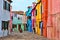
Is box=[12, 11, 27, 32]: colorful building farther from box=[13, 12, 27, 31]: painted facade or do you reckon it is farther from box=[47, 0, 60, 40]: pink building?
box=[47, 0, 60, 40]: pink building

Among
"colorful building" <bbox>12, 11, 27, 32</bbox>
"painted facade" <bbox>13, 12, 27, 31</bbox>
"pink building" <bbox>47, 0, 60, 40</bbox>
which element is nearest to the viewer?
"pink building" <bbox>47, 0, 60, 40</bbox>

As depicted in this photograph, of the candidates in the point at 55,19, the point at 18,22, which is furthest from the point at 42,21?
the point at 18,22

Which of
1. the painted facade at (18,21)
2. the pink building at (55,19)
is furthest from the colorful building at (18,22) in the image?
the pink building at (55,19)

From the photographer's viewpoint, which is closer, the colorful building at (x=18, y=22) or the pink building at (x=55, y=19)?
the pink building at (x=55, y=19)

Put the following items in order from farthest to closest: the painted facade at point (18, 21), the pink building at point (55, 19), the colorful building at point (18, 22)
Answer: the painted facade at point (18, 21) < the colorful building at point (18, 22) < the pink building at point (55, 19)

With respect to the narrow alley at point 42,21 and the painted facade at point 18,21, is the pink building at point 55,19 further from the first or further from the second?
the painted facade at point 18,21

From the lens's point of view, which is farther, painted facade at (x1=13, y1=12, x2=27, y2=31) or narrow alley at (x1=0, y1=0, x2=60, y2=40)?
painted facade at (x1=13, y1=12, x2=27, y2=31)

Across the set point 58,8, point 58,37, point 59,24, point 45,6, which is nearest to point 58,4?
point 58,8

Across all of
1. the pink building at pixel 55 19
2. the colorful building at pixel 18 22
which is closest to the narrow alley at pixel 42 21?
the pink building at pixel 55 19

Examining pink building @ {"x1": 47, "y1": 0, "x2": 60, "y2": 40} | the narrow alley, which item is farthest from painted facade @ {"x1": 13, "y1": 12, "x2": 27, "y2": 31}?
pink building @ {"x1": 47, "y1": 0, "x2": 60, "y2": 40}

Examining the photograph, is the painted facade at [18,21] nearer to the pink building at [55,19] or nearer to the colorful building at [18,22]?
the colorful building at [18,22]

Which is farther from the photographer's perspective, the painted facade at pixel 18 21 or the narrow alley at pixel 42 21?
the painted facade at pixel 18 21

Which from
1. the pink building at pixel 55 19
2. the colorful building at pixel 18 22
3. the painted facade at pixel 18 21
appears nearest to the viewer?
the pink building at pixel 55 19

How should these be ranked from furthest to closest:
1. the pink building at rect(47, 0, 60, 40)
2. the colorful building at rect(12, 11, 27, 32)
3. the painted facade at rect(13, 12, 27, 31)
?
1. the painted facade at rect(13, 12, 27, 31)
2. the colorful building at rect(12, 11, 27, 32)
3. the pink building at rect(47, 0, 60, 40)
